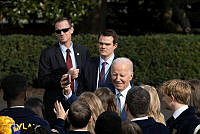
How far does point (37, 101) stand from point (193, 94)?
168cm

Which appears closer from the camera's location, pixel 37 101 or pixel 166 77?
pixel 37 101

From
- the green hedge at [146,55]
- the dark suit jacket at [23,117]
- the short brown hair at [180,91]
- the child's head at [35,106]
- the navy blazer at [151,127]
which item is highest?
the short brown hair at [180,91]

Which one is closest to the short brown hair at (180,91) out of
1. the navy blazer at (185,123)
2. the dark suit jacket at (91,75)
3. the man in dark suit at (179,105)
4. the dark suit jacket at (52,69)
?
the man in dark suit at (179,105)

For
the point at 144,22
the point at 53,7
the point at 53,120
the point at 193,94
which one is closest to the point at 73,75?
the point at 53,120

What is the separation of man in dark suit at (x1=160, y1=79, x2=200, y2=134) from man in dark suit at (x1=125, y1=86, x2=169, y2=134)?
305 millimetres

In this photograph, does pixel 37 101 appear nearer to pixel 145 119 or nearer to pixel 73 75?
pixel 73 75

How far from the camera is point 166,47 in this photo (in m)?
13.8

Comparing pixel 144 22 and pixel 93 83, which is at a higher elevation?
pixel 93 83

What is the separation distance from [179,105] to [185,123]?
222 millimetres

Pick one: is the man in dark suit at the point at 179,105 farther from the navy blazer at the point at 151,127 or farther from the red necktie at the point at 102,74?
the red necktie at the point at 102,74

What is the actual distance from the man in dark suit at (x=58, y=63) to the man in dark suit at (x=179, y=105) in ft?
5.68

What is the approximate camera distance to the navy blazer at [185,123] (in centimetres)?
443

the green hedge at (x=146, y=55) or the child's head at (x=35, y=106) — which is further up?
the child's head at (x=35, y=106)

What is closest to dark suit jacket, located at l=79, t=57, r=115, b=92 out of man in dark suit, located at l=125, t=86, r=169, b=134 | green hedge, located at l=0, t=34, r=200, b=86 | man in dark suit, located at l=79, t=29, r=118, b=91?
man in dark suit, located at l=79, t=29, r=118, b=91
